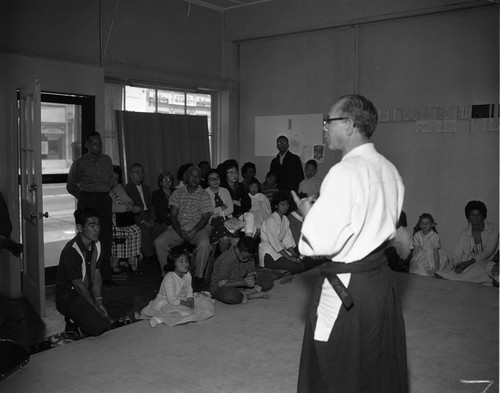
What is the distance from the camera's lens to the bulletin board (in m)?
7.07

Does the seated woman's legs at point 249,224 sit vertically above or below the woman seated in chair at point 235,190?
below

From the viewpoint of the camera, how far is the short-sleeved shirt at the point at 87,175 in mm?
5141

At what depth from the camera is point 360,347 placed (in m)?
1.92

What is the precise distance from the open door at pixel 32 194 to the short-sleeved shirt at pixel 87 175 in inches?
19.1

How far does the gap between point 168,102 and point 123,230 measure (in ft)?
7.01

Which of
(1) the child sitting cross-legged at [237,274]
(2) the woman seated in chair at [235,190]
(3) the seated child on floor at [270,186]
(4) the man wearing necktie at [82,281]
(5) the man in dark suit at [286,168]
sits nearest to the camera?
(4) the man wearing necktie at [82,281]

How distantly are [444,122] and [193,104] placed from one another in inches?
124

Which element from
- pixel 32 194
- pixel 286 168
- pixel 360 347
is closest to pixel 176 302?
pixel 32 194

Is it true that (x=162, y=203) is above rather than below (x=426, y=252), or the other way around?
above

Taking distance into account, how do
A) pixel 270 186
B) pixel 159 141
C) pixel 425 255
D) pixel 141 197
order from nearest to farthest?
pixel 425 255, pixel 141 197, pixel 270 186, pixel 159 141

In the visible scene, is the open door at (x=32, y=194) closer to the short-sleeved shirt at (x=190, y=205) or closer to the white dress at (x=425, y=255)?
the short-sleeved shirt at (x=190, y=205)

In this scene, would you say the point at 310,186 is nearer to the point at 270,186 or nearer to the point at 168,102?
the point at 270,186

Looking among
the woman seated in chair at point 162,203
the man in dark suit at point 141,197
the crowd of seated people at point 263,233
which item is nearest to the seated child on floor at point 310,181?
the crowd of seated people at point 263,233

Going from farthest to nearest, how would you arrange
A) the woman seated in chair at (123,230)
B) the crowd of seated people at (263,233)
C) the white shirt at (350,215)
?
the woman seated in chair at (123,230) → the crowd of seated people at (263,233) → the white shirt at (350,215)
